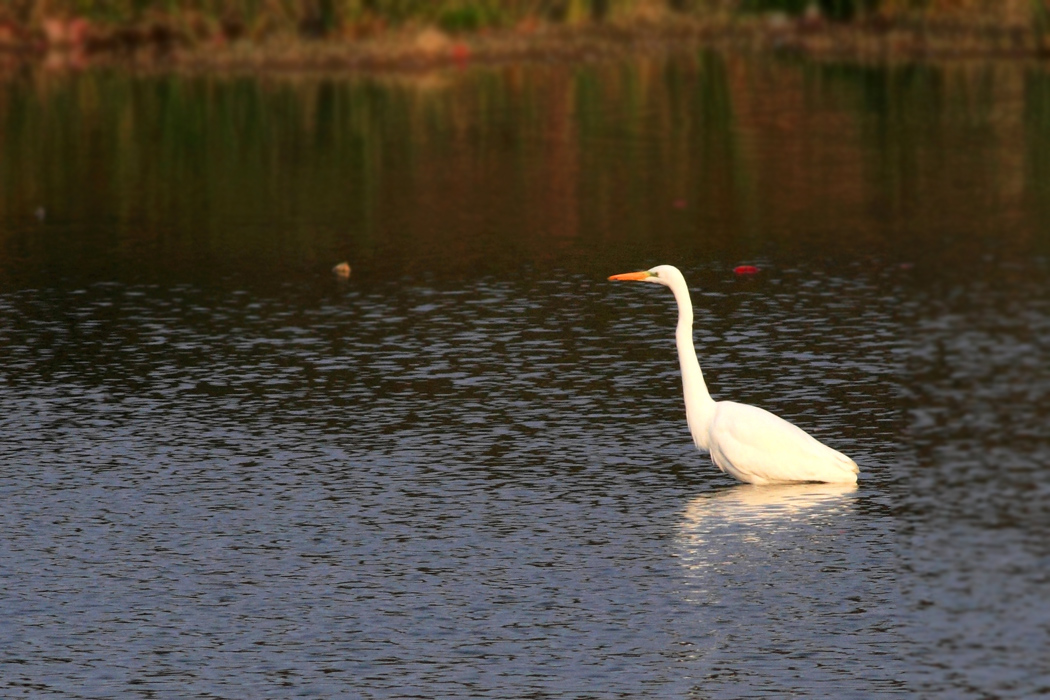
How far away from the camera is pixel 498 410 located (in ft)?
46.4

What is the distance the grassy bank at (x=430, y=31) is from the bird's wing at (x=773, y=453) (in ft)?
111

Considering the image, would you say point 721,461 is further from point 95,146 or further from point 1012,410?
point 95,146

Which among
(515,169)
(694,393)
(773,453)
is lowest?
(515,169)

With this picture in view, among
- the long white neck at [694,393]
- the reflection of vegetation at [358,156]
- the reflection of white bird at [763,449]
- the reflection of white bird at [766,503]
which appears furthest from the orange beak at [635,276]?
the reflection of vegetation at [358,156]

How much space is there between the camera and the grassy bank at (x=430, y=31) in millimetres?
45438

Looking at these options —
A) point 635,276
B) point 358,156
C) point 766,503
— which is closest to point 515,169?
point 358,156

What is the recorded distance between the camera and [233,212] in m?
24.4

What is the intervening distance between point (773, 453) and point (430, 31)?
34.9 m

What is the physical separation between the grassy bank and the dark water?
1585cm

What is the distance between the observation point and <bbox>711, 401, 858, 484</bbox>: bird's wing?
1191 cm

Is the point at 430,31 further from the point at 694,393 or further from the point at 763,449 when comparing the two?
the point at 763,449

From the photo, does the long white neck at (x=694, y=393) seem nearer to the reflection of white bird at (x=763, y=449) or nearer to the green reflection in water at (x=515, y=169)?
the reflection of white bird at (x=763, y=449)

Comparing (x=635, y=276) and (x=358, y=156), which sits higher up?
(x=635, y=276)

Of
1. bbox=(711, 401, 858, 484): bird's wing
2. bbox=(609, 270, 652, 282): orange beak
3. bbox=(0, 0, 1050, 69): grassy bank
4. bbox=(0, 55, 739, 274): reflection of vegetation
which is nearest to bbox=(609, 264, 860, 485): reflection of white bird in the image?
bbox=(711, 401, 858, 484): bird's wing
